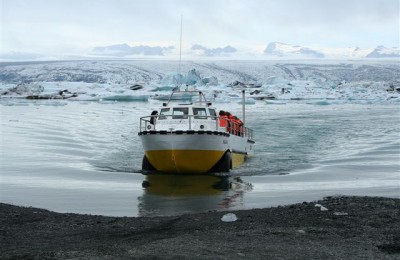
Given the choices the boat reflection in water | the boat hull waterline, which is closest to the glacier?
the boat hull waterline

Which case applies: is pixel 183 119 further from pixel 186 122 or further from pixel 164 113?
pixel 164 113

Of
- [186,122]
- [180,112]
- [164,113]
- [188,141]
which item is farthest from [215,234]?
[164,113]

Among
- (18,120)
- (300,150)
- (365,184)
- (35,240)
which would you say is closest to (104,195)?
(35,240)

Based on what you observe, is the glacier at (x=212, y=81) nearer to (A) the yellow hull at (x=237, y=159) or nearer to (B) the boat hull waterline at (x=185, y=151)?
(A) the yellow hull at (x=237, y=159)

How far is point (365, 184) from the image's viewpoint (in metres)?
12.2

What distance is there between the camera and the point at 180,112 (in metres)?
15.6

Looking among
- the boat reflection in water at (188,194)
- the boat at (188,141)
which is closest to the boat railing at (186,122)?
the boat at (188,141)

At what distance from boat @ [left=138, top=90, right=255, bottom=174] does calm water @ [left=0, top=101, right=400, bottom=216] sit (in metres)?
0.39

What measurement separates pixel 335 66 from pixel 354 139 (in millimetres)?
68049

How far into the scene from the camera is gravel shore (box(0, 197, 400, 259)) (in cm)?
563

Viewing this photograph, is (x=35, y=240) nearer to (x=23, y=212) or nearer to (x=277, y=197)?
(x=23, y=212)

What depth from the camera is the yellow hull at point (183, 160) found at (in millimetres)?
14328

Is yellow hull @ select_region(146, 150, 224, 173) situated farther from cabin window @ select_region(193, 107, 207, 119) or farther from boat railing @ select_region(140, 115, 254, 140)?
cabin window @ select_region(193, 107, 207, 119)

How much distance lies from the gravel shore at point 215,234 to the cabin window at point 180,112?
7.21 metres
